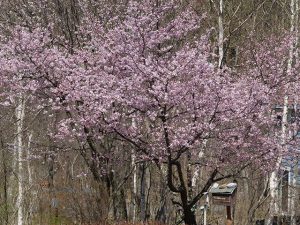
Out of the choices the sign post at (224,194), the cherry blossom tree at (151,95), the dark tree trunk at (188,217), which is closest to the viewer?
the cherry blossom tree at (151,95)

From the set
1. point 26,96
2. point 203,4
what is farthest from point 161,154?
point 203,4

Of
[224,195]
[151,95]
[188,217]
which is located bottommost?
[188,217]

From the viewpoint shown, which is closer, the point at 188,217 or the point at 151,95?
the point at 151,95

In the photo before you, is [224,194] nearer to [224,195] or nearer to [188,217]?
[224,195]

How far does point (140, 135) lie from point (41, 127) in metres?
8.73

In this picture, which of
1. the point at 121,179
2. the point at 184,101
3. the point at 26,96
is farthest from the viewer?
the point at 26,96

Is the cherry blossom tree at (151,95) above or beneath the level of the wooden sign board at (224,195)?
above

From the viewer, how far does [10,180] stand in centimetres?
1129

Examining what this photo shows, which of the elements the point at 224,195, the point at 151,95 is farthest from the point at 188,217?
the point at 151,95

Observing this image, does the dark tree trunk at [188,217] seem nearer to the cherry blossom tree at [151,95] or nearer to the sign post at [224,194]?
the cherry blossom tree at [151,95]

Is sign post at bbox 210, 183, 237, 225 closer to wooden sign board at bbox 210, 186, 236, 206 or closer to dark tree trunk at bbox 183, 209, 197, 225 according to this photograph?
wooden sign board at bbox 210, 186, 236, 206

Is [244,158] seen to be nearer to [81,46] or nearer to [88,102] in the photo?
[88,102]

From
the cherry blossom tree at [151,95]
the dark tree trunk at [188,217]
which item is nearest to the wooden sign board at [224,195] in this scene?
the cherry blossom tree at [151,95]

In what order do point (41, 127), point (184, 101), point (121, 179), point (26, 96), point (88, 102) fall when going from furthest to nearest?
point (41, 127) < point (26, 96) < point (121, 179) < point (88, 102) < point (184, 101)
